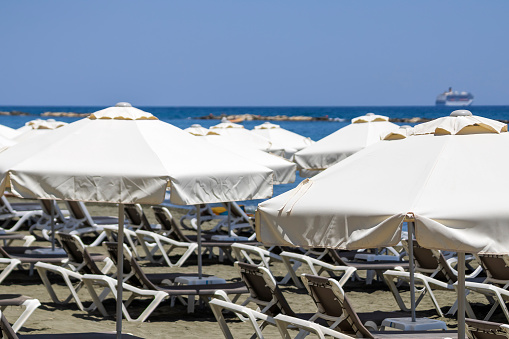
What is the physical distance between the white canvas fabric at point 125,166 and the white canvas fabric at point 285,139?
1084cm

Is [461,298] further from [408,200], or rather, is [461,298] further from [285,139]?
[285,139]

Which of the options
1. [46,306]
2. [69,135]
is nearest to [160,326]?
[46,306]

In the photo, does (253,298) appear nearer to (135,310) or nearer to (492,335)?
(135,310)

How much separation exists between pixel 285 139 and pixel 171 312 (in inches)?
381

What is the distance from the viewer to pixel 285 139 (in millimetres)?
17438

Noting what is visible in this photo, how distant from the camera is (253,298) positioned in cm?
680

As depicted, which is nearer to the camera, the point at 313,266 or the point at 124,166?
the point at 124,166

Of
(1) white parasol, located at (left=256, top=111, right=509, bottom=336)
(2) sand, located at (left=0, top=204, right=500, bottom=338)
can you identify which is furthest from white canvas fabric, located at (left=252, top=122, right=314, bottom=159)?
(1) white parasol, located at (left=256, top=111, right=509, bottom=336)
